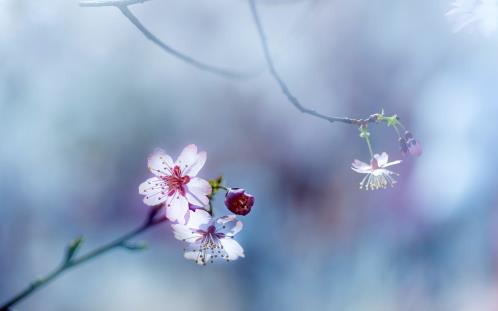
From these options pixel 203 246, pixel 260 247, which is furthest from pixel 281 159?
pixel 203 246

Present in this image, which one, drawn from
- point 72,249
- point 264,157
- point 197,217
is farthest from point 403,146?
point 264,157

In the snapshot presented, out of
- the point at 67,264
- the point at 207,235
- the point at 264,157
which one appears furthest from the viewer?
the point at 264,157

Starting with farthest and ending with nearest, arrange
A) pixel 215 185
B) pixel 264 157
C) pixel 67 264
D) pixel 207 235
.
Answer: pixel 264 157 → pixel 207 235 → pixel 215 185 → pixel 67 264

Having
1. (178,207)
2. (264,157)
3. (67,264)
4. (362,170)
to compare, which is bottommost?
(67,264)

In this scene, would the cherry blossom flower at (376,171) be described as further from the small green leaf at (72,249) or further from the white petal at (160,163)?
the small green leaf at (72,249)

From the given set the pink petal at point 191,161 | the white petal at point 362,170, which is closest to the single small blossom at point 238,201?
the pink petal at point 191,161

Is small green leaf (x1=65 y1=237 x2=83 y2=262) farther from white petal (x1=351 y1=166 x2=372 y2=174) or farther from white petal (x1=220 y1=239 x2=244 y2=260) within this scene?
white petal (x1=351 y1=166 x2=372 y2=174)

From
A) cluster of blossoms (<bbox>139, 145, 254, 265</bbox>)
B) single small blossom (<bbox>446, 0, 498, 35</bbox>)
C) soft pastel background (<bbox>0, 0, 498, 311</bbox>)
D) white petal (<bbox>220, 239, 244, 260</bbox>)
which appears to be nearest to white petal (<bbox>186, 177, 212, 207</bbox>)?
cluster of blossoms (<bbox>139, 145, 254, 265</bbox>)

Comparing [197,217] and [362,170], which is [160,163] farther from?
[362,170]
